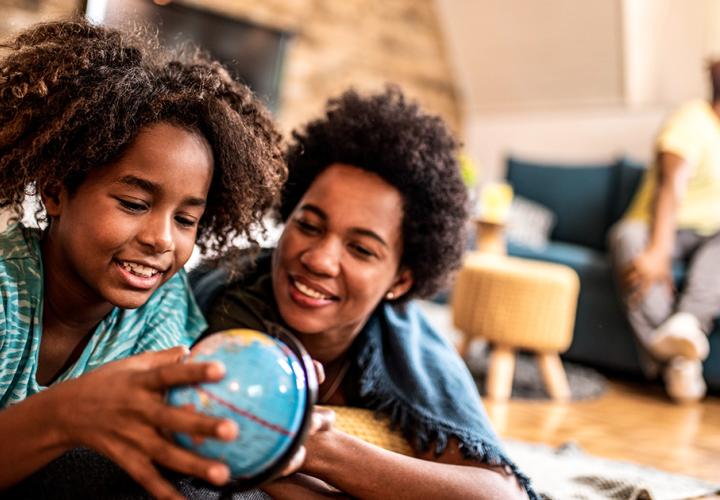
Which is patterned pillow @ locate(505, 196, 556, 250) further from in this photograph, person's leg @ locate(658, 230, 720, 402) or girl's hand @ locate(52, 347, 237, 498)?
girl's hand @ locate(52, 347, 237, 498)

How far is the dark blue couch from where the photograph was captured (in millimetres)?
4129

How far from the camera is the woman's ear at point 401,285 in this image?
1.82 m

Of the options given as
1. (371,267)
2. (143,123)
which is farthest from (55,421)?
(371,267)

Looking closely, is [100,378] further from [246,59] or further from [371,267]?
[246,59]

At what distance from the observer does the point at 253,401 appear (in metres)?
0.84

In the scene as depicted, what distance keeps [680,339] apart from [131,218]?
9.85 ft

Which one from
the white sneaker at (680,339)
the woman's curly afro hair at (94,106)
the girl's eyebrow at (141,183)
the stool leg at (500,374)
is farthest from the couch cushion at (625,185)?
the girl's eyebrow at (141,183)

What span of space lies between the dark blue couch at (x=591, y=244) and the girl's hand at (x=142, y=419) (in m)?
3.51

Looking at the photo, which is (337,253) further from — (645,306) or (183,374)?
(645,306)

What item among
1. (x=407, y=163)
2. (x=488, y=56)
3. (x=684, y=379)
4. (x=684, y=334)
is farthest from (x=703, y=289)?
(x=488, y=56)

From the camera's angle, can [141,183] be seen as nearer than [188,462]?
No

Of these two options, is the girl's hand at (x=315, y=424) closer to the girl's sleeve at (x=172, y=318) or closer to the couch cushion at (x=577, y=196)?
the girl's sleeve at (x=172, y=318)

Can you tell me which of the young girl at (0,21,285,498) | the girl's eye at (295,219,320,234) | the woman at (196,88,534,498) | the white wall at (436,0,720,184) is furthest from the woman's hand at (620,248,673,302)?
the young girl at (0,21,285,498)

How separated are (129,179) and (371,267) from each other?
610mm
